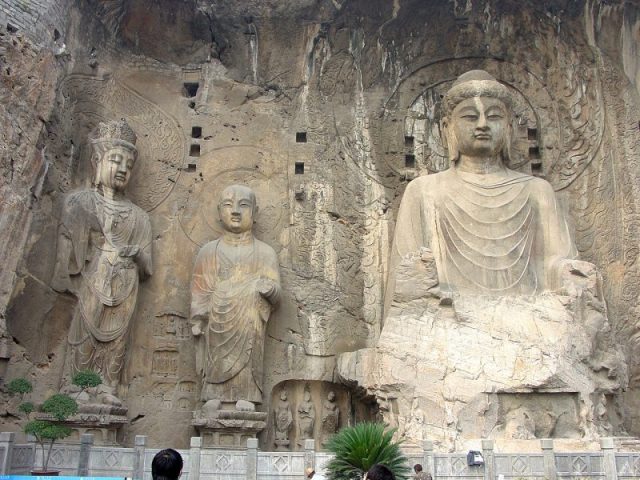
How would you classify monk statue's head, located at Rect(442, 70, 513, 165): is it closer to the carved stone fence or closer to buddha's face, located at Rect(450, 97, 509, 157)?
buddha's face, located at Rect(450, 97, 509, 157)

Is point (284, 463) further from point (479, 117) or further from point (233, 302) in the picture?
point (479, 117)

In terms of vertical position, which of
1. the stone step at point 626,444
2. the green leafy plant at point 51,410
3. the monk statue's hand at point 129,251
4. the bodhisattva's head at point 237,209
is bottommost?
the stone step at point 626,444

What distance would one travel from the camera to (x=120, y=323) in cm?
873

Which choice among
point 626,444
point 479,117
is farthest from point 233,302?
point 626,444

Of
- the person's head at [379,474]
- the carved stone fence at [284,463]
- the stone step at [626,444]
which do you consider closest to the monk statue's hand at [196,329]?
the carved stone fence at [284,463]

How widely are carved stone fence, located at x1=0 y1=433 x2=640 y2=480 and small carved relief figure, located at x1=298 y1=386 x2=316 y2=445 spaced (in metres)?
2.15

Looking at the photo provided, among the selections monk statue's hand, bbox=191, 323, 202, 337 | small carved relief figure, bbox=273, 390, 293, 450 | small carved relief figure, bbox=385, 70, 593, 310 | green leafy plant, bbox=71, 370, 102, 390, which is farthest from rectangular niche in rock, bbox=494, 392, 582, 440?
green leafy plant, bbox=71, 370, 102, 390

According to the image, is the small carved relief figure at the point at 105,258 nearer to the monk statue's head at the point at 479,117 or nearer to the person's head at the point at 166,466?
the monk statue's head at the point at 479,117

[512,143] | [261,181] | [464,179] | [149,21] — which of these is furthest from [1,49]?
[512,143]

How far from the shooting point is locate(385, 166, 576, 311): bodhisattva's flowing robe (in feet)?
28.8

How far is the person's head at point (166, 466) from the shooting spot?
9.20 ft

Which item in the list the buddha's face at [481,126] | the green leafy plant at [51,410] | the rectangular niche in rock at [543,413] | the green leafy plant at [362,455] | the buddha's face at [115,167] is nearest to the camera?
the green leafy plant at [362,455]

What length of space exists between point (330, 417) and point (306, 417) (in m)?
0.28

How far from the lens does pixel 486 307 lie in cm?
827
